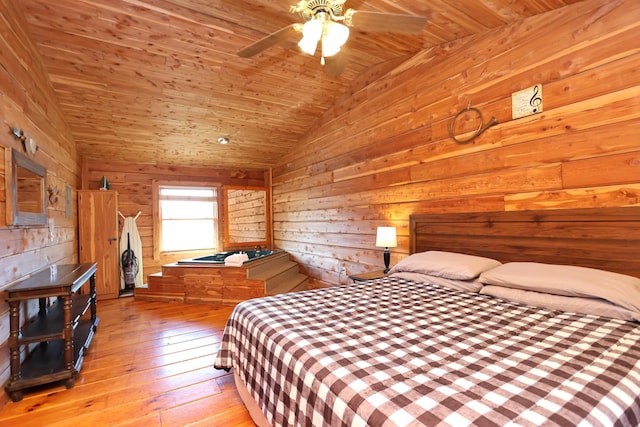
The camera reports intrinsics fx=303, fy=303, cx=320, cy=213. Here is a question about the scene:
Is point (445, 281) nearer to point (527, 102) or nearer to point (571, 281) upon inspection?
point (571, 281)

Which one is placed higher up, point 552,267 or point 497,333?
point 552,267

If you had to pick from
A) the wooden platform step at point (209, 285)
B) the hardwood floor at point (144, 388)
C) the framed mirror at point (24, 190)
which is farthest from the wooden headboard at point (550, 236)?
the framed mirror at point (24, 190)

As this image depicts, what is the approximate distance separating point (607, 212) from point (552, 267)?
46 centimetres

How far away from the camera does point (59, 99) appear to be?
3.48 m

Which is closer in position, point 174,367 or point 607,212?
point 607,212

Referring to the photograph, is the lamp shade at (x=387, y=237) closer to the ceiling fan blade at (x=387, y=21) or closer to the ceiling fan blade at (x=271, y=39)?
the ceiling fan blade at (x=387, y=21)

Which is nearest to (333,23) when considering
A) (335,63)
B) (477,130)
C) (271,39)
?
(271,39)

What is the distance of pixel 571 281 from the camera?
67.1 inches

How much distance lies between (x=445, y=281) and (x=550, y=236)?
77 cm

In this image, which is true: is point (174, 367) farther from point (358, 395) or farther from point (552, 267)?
point (552, 267)

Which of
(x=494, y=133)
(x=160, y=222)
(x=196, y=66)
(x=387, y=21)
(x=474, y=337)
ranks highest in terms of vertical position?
(x=196, y=66)

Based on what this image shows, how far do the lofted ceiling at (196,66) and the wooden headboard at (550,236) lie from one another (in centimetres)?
148

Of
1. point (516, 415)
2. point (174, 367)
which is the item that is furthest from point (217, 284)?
point (516, 415)

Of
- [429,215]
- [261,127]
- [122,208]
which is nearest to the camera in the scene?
[429,215]
